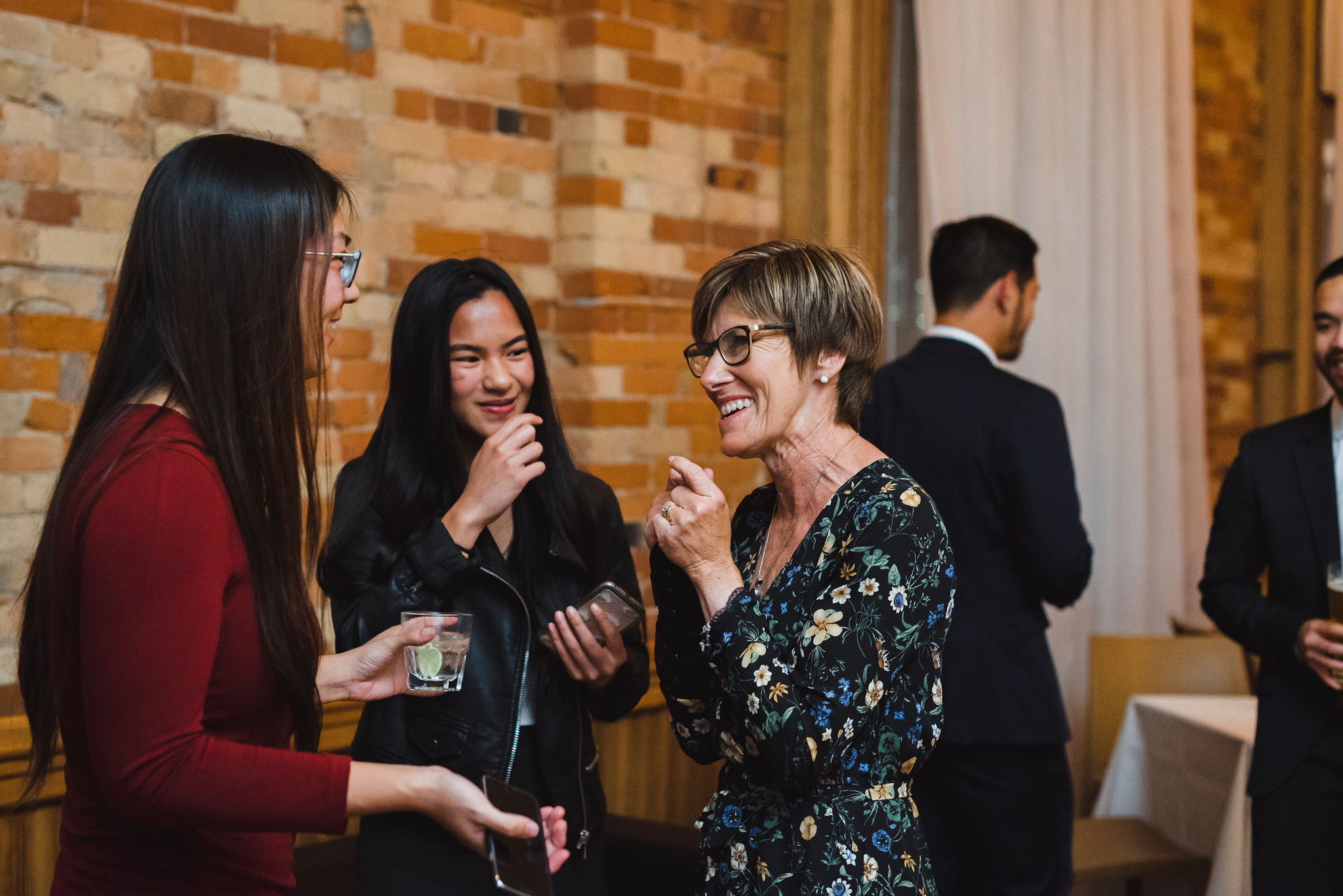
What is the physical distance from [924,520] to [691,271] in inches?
68.8

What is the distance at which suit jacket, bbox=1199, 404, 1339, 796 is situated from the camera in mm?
2197

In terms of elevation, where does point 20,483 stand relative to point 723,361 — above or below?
below

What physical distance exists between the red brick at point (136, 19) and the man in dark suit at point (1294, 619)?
2.25m

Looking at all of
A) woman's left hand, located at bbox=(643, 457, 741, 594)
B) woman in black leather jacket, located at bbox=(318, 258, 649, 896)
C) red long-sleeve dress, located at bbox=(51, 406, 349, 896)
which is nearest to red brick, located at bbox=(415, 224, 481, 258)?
woman in black leather jacket, located at bbox=(318, 258, 649, 896)

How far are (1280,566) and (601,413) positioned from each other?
4.96 ft

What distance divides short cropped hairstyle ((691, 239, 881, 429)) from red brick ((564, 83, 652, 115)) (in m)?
1.41

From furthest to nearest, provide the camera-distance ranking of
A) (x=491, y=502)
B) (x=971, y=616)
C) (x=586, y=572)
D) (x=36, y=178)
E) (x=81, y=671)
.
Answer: (x=971, y=616) < (x=36, y=178) < (x=586, y=572) < (x=491, y=502) < (x=81, y=671)

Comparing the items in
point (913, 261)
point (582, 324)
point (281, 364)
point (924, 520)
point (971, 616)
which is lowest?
point (971, 616)

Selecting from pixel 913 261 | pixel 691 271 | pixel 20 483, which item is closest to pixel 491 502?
pixel 20 483

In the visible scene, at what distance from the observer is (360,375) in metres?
2.68

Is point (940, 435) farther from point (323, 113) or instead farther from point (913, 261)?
point (323, 113)

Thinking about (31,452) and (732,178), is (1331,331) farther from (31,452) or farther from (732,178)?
(31,452)

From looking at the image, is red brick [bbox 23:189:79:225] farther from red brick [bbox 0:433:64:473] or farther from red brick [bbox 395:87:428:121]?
red brick [bbox 395:87:428:121]

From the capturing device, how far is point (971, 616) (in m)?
2.57
